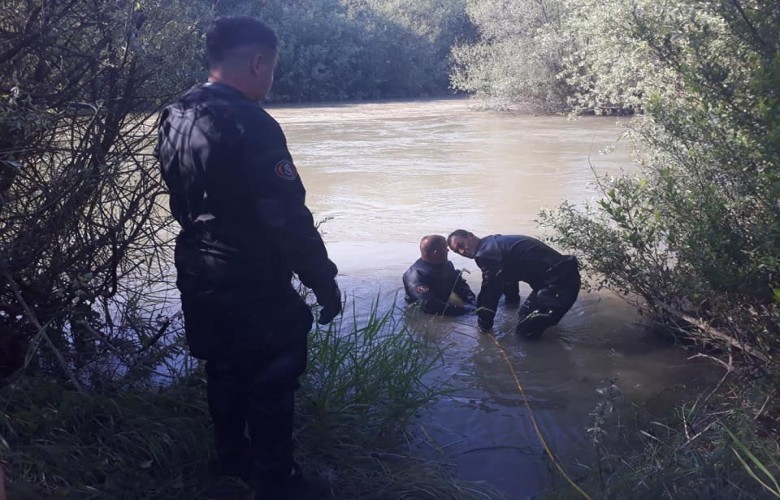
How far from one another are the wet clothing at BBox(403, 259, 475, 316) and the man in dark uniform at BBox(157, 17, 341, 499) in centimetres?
344

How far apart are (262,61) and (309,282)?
2.74ft

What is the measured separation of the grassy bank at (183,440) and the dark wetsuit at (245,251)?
1.44ft

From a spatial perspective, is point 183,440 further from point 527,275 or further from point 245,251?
point 527,275

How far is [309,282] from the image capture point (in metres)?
3.06

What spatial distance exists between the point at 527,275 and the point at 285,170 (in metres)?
3.77

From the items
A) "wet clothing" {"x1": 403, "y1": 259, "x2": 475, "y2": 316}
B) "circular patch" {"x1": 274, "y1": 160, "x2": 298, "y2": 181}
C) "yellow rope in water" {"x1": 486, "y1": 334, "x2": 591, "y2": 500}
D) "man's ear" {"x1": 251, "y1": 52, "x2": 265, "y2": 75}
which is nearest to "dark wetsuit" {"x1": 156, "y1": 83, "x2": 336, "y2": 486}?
"circular patch" {"x1": 274, "y1": 160, "x2": 298, "y2": 181}

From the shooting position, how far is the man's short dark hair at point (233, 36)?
3074 millimetres

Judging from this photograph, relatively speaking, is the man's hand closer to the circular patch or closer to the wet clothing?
the circular patch

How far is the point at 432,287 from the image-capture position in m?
6.76

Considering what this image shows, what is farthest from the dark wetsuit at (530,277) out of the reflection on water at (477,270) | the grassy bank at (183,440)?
the grassy bank at (183,440)

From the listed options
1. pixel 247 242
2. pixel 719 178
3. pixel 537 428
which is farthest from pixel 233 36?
pixel 719 178

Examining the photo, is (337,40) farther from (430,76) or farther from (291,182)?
(291,182)

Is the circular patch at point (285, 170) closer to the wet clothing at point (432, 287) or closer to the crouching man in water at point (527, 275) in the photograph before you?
the crouching man in water at point (527, 275)

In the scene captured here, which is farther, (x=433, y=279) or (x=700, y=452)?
(x=433, y=279)
